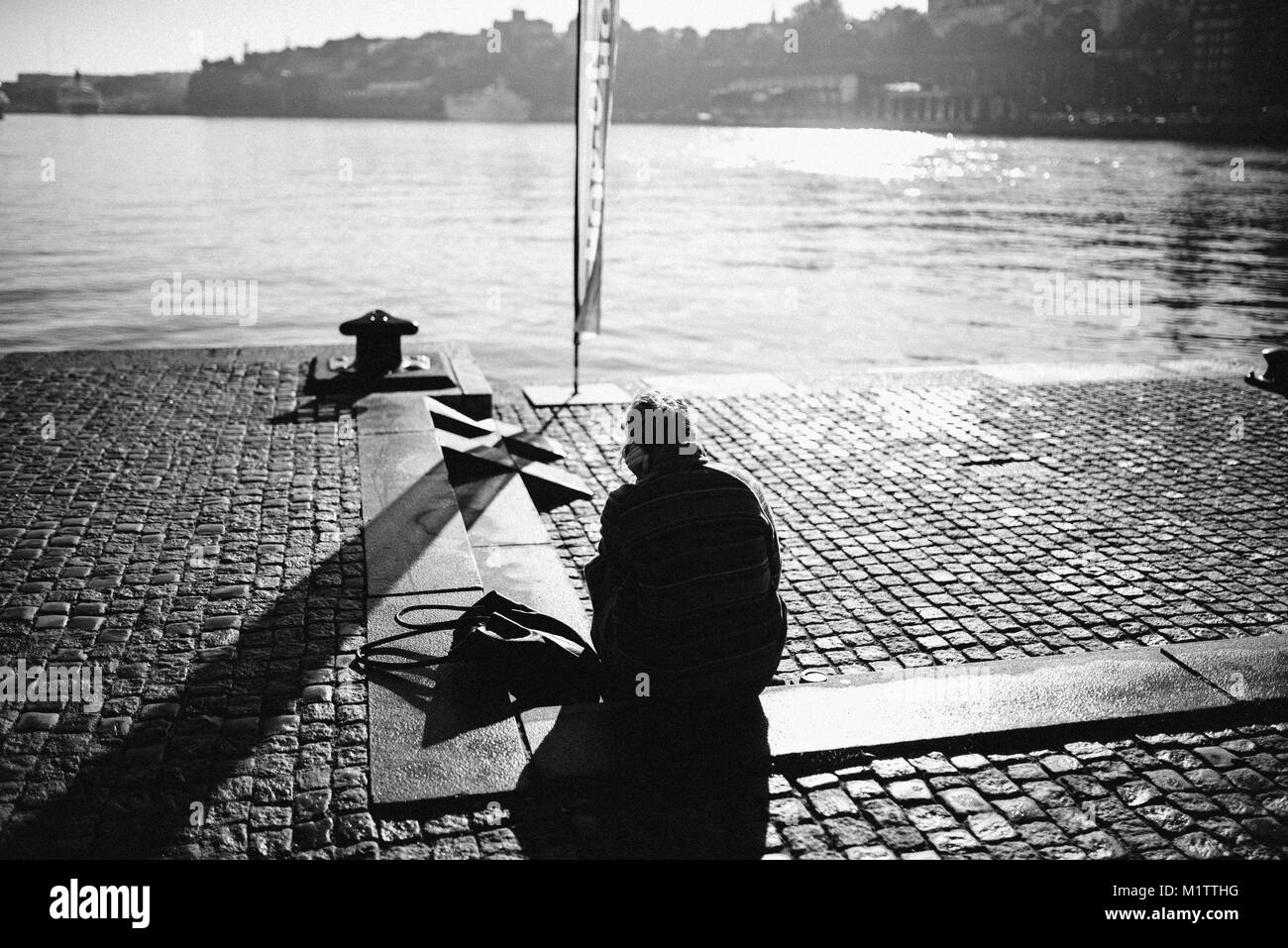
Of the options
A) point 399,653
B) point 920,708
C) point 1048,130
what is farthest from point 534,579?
point 1048,130

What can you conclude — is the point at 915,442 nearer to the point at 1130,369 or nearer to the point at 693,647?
the point at 1130,369

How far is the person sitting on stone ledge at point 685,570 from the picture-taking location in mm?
4238

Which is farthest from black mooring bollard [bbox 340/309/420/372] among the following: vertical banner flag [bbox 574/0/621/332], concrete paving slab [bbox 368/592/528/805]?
concrete paving slab [bbox 368/592/528/805]

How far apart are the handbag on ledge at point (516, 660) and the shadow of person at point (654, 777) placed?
0.18 meters

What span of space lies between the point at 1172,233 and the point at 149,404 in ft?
122

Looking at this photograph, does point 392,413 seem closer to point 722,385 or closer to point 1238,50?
point 722,385

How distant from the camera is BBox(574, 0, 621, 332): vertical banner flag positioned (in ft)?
32.0

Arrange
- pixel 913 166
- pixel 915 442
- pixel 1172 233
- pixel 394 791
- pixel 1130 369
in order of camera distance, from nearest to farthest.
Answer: pixel 394 791 < pixel 915 442 < pixel 1130 369 < pixel 1172 233 < pixel 913 166

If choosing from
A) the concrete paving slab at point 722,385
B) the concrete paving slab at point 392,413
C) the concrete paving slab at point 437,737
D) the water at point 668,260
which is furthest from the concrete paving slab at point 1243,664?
the water at point 668,260

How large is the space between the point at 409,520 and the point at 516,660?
2.01 m

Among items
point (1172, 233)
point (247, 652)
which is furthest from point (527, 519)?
point (1172, 233)

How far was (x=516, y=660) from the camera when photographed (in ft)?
15.6

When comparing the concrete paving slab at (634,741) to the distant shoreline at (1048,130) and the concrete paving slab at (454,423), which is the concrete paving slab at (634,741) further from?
the distant shoreline at (1048,130)
